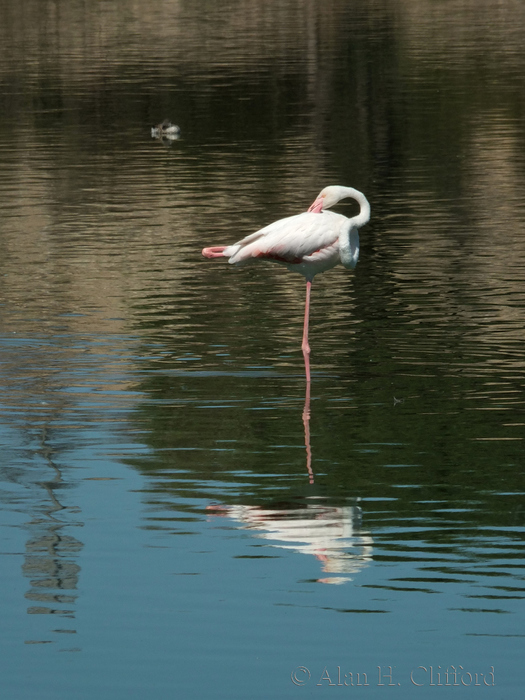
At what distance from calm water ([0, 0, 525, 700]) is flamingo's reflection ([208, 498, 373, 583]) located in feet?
0.06

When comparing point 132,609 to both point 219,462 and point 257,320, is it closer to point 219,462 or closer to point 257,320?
point 219,462

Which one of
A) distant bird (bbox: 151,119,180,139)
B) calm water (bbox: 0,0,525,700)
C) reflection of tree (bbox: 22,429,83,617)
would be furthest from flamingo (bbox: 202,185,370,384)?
distant bird (bbox: 151,119,180,139)

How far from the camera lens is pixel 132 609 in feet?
21.1

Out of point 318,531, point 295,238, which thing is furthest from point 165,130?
point 318,531

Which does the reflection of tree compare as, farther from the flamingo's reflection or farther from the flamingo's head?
the flamingo's head

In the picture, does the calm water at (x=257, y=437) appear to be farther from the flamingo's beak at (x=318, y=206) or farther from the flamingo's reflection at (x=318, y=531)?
the flamingo's beak at (x=318, y=206)

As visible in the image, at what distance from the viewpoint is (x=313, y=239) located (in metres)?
11.1

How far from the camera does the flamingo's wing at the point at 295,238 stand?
1112 centimetres

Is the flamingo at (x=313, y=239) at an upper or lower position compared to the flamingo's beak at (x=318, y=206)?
lower

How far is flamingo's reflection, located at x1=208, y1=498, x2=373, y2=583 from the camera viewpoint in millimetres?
6848

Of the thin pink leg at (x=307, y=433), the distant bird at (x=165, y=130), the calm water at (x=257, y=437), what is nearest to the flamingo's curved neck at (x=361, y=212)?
the calm water at (x=257, y=437)

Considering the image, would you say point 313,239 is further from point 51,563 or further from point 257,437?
point 51,563

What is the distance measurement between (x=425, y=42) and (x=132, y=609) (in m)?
46.2

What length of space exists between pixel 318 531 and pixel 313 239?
433 cm
